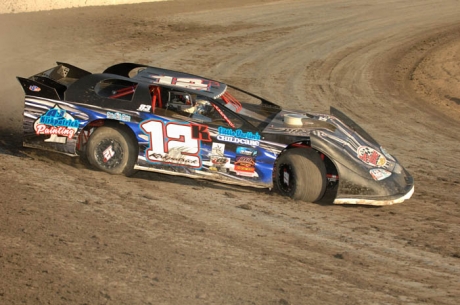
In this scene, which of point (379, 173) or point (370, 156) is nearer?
point (379, 173)

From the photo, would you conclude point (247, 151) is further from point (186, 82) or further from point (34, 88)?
point (34, 88)

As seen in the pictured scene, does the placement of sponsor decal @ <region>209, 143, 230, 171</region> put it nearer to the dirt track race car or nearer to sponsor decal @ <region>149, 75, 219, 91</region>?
the dirt track race car

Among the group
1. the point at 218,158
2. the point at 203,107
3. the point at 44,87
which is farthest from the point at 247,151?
the point at 44,87

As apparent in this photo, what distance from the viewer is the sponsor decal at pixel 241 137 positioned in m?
9.05

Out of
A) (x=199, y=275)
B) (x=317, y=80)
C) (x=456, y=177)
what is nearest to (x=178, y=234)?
(x=199, y=275)

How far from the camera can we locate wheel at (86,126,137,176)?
31.0 ft

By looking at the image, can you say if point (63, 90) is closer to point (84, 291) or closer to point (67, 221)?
point (67, 221)

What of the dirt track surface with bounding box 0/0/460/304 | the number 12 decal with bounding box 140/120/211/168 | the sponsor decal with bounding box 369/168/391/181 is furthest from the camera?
the number 12 decal with bounding box 140/120/211/168

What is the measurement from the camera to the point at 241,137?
29.7ft

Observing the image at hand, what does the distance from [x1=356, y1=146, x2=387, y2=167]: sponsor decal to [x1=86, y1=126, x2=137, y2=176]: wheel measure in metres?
3.11

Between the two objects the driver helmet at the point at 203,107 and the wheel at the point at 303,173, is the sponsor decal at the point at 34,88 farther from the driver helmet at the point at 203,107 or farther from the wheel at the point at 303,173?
the wheel at the point at 303,173

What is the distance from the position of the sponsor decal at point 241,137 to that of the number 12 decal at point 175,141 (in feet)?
0.83

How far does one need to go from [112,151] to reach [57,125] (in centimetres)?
89

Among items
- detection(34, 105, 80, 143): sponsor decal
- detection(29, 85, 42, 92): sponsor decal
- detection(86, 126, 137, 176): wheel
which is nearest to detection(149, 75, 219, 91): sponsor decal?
detection(86, 126, 137, 176): wheel
